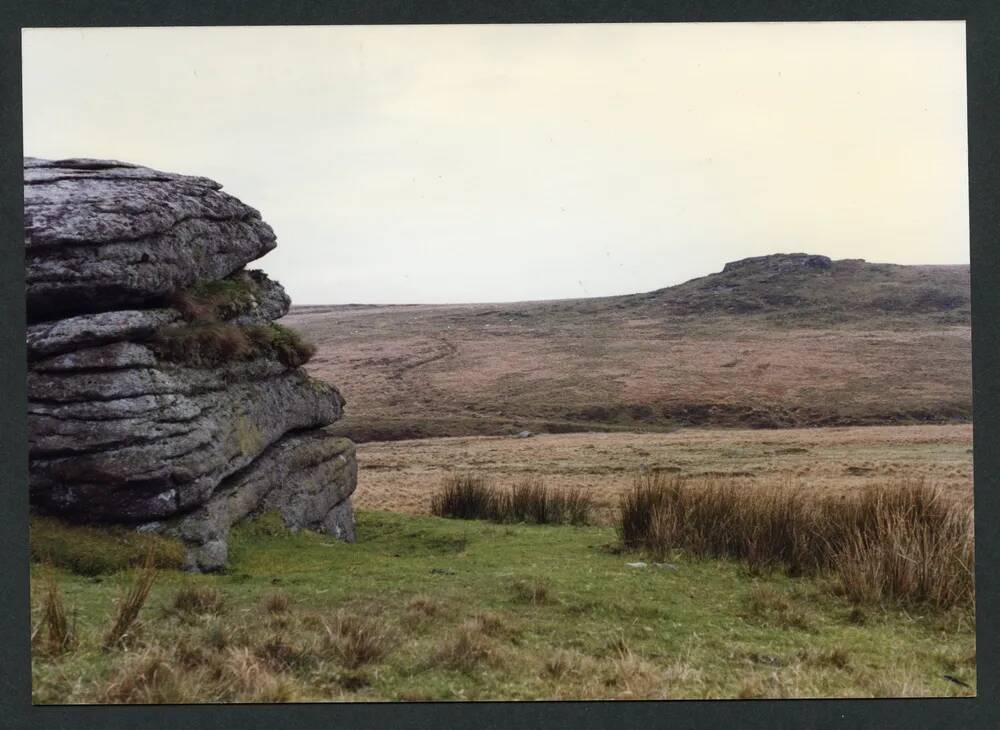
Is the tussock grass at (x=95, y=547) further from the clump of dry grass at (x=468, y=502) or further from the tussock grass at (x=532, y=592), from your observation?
the clump of dry grass at (x=468, y=502)

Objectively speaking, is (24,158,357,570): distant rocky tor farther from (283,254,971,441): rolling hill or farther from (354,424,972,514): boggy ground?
(283,254,971,441): rolling hill

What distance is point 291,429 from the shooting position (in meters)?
13.5

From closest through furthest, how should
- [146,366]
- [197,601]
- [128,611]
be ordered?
[128,611]
[197,601]
[146,366]

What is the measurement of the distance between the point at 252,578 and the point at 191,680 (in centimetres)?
284

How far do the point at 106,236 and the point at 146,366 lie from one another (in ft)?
5.95

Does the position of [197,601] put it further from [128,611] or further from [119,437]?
[119,437]

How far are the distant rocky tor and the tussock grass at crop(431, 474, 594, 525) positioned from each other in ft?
12.8

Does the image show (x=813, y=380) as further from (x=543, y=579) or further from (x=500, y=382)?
(x=543, y=579)

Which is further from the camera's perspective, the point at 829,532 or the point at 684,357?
the point at 684,357

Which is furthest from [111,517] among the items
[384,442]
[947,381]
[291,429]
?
[947,381]

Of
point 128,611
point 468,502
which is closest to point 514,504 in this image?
point 468,502

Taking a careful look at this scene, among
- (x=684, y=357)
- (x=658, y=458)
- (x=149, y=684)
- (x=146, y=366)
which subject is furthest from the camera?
(x=684, y=357)

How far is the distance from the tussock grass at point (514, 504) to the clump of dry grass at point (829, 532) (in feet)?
9.05

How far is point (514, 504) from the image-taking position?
51.1 feet
